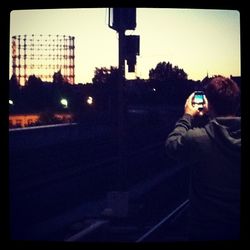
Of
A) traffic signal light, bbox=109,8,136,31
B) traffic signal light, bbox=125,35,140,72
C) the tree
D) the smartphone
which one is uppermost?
traffic signal light, bbox=109,8,136,31

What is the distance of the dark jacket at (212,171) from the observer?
3.27m

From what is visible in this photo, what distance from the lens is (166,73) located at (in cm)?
339

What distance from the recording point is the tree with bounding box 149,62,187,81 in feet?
11.0

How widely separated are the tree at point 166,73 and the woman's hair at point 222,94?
0.15 m

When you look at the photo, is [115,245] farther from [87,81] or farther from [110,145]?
[87,81]

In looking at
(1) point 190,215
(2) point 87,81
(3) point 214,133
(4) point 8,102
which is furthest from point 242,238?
(4) point 8,102

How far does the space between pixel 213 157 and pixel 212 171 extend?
0.25 feet

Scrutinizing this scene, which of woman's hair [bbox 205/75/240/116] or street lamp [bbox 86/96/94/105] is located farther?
street lamp [bbox 86/96/94/105]

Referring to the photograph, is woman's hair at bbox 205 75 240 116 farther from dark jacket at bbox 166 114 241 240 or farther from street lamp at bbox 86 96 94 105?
street lamp at bbox 86 96 94 105

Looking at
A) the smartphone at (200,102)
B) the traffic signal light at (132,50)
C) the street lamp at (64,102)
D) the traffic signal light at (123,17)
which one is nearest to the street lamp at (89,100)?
the street lamp at (64,102)

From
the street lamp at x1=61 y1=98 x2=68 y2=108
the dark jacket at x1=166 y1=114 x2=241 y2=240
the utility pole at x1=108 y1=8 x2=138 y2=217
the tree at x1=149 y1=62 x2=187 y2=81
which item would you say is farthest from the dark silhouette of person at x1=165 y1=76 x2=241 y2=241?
the street lamp at x1=61 y1=98 x2=68 y2=108

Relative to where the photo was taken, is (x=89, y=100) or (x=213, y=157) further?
(x=89, y=100)

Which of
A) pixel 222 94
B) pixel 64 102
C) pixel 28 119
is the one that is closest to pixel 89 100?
pixel 64 102

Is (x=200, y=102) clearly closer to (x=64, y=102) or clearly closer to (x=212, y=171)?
(x=212, y=171)
